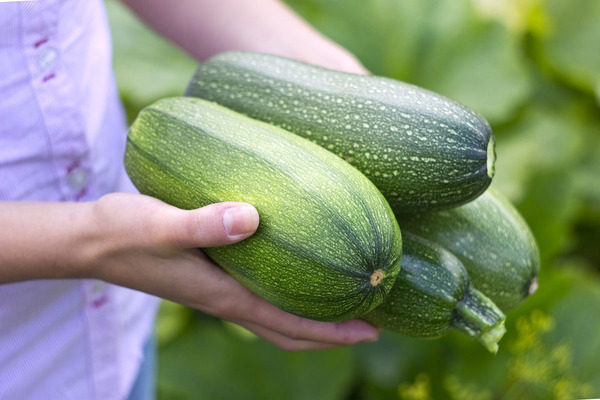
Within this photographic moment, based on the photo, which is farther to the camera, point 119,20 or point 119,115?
point 119,20

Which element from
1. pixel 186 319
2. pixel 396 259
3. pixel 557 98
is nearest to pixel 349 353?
pixel 186 319

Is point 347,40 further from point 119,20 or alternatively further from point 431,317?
point 431,317

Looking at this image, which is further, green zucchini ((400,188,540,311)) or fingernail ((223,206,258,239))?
green zucchini ((400,188,540,311))

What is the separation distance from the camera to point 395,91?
104 cm

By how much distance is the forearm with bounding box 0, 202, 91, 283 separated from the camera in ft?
2.96

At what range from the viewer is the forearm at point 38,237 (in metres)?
0.90

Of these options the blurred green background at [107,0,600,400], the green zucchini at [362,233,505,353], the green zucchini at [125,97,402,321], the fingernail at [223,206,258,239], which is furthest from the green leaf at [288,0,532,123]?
the fingernail at [223,206,258,239]

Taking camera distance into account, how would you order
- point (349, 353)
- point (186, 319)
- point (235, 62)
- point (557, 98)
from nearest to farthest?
1. point (235, 62)
2. point (349, 353)
3. point (186, 319)
4. point (557, 98)

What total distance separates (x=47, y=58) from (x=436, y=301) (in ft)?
2.47

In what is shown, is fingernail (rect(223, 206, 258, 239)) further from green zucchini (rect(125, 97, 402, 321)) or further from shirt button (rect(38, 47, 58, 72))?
shirt button (rect(38, 47, 58, 72))

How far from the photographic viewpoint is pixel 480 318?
1007mm

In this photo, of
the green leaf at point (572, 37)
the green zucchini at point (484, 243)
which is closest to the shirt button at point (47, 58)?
the green zucchini at point (484, 243)

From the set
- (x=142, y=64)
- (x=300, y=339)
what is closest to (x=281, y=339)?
(x=300, y=339)

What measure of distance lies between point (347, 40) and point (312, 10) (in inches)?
8.1
